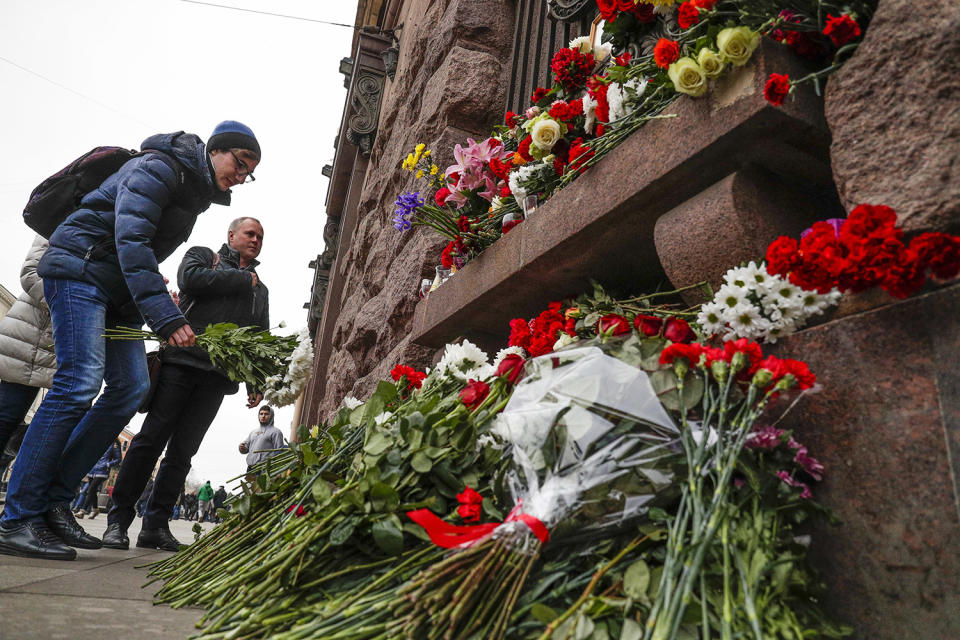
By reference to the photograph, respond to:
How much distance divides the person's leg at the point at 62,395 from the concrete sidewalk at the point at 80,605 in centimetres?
30

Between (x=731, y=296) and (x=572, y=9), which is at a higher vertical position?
(x=572, y=9)

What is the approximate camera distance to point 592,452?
3.71 ft

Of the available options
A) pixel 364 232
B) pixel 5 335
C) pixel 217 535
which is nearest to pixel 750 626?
pixel 217 535

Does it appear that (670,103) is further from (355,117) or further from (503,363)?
(355,117)

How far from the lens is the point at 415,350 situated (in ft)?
10.8

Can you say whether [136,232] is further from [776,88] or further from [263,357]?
[776,88]

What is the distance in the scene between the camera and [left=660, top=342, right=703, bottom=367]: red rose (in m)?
1.18

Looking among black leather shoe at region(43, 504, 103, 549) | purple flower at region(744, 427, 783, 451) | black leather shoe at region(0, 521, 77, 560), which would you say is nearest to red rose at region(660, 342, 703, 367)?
purple flower at region(744, 427, 783, 451)

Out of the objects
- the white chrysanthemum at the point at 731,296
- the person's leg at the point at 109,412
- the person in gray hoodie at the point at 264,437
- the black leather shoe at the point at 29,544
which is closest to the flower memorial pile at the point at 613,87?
the white chrysanthemum at the point at 731,296

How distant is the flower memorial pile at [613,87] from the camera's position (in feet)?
4.71

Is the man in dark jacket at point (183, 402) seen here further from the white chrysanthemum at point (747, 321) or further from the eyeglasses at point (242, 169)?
the white chrysanthemum at point (747, 321)

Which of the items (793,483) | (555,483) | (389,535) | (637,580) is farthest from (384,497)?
(793,483)

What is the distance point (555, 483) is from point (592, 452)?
0.08m

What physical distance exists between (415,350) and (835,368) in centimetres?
231
